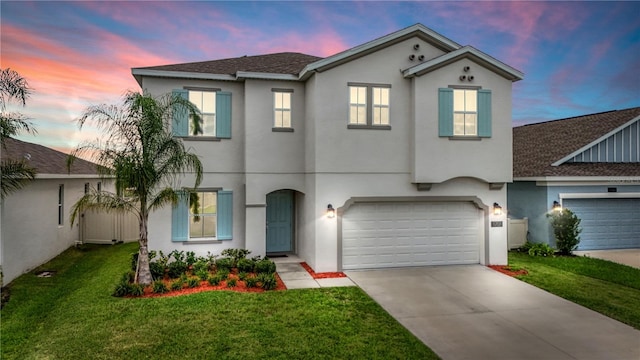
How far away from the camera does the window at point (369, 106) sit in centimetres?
1116

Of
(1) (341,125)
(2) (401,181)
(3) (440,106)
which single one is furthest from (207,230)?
(3) (440,106)

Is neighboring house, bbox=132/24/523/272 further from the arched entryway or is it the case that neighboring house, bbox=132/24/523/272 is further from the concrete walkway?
the concrete walkway

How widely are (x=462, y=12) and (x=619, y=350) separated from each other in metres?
10.5

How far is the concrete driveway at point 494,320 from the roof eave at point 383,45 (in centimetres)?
605

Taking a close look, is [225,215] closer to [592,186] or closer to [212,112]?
[212,112]

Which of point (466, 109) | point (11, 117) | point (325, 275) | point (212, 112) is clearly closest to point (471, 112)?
point (466, 109)

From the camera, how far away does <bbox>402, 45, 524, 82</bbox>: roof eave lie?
431 inches

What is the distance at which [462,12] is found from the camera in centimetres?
1267

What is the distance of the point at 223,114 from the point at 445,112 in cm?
679

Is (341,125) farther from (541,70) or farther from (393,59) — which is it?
(541,70)

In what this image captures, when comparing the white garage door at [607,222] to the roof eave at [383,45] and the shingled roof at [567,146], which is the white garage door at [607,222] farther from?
the roof eave at [383,45]

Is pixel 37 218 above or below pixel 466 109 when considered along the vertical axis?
below

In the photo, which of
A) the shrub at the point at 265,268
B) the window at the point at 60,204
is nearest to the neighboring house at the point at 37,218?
the window at the point at 60,204

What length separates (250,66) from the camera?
42.5 feet
